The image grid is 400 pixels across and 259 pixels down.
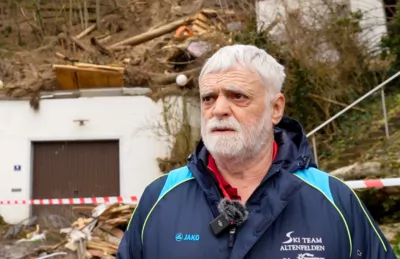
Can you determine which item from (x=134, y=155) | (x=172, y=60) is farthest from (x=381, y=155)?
(x=172, y=60)

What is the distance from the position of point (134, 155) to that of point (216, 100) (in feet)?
42.6

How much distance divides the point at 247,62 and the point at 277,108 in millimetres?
258

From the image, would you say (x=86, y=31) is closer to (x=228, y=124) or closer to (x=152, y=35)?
(x=152, y=35)

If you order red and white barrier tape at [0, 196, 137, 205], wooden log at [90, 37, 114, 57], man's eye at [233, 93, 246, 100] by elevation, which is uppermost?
wooden log at [90, 37, 114, 57]

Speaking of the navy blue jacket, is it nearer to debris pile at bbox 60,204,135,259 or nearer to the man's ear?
the man's ear

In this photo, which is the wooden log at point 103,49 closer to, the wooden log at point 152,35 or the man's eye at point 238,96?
the wooden log at point 152,35

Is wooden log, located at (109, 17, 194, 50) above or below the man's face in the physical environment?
above

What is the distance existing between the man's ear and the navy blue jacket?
0.56 ft

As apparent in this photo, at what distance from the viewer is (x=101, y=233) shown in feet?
33.3

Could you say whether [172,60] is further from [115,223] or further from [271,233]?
[271,233]

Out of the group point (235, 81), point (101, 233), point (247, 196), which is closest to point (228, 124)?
point (235, 81)

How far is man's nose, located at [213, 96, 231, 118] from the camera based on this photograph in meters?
2.21

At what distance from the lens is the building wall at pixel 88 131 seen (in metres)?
15.0

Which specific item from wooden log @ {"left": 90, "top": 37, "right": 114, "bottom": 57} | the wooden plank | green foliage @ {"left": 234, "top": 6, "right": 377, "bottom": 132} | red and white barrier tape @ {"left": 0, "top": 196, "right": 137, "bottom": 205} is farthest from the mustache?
wooden log @ {"left": 90, "top": 37, "right": 114, "bottom": 57}
